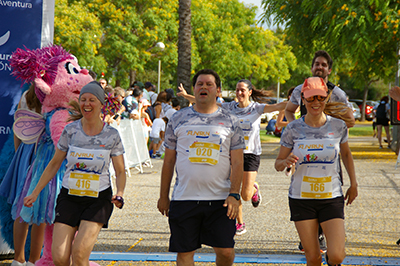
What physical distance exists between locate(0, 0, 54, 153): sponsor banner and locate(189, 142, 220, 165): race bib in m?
2.55

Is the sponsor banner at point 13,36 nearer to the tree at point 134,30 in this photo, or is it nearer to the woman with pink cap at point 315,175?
the woman with pink cap at point 315,175

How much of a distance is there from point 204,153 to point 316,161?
0.96 metres

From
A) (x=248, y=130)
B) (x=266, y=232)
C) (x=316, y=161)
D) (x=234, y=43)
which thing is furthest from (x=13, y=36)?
(x=234, y=43)

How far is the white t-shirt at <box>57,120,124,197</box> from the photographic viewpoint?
4.24 metres

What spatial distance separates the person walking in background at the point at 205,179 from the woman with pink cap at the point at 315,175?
0.50 m

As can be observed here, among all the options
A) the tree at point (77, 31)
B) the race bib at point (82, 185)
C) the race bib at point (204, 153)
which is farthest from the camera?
the tree at point (77, 31)

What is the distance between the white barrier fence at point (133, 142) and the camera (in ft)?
39.1

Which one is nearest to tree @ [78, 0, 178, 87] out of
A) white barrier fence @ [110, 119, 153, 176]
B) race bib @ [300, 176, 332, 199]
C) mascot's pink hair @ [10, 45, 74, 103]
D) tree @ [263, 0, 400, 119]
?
tree @ [263, 0, 400, 119]

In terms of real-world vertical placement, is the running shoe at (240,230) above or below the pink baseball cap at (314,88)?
below

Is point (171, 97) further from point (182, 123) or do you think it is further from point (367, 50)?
point (182, 123)

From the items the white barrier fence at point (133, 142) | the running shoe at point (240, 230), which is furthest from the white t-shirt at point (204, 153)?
the white barrier fence at point (133, 142)

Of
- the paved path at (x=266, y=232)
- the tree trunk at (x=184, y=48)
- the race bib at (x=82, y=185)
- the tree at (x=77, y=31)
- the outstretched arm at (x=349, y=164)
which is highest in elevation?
the tree at (x=77, y=31)

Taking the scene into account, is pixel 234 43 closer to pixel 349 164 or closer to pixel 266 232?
pixel 266 232

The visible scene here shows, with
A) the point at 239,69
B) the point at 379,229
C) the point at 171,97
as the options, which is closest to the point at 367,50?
the point at 171,97
